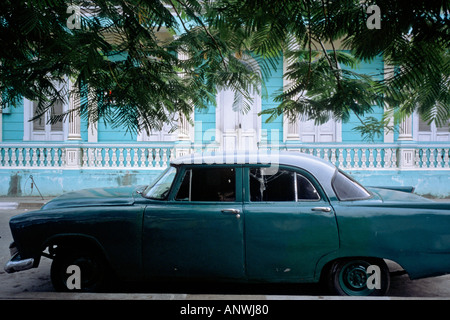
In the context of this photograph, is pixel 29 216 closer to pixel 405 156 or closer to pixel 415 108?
pixel 415 108

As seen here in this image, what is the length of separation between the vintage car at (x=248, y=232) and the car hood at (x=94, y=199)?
1.2 inches

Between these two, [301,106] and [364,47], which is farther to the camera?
[301,106]

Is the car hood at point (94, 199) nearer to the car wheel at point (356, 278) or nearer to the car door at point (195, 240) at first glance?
the car door at point (195, 240)

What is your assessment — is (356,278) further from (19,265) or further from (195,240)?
(19,265)

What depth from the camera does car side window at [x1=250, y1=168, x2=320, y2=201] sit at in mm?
3373

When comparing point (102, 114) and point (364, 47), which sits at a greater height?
point (364, 47)

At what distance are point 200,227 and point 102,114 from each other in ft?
5.54

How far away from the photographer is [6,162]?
10.4 meters

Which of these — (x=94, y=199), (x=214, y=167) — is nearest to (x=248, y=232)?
(x=214, y=167)

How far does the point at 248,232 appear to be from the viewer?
3242 millimetres

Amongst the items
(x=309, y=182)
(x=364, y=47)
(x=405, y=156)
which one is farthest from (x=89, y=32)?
(x=405, y=156)

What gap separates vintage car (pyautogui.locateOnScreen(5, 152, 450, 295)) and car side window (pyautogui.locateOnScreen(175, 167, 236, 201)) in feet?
0.03

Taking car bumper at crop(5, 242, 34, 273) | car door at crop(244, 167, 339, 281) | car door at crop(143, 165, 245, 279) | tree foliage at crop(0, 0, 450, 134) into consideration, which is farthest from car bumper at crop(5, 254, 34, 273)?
car door at crop(244, 167, 339, 281)

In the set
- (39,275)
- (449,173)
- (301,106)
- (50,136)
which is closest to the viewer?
Answer: (301,106)
